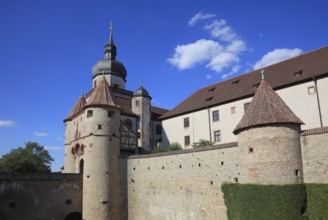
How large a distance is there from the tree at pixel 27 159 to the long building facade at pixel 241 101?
66.4 feet

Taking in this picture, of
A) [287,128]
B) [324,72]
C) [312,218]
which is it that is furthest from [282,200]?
[324,72]

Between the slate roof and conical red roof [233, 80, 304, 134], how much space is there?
32.8ft

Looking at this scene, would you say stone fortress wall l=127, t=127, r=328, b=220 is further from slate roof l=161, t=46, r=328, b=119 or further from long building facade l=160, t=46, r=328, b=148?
slate roof l=161, t=46, r=328, b=119

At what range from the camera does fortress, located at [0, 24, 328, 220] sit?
56.6ft

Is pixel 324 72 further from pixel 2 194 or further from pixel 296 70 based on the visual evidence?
pixel 2 194

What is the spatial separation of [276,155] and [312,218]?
3.74 m

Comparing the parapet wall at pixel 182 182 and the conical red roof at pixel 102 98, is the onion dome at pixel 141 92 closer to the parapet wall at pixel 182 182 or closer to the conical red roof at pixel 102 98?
the conical red roof at pixel 102 98

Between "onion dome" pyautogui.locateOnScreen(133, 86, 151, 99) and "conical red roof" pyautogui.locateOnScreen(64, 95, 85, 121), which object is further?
"onion dome" pyautogui.locateOnScreen(133, 86, 151, 99)

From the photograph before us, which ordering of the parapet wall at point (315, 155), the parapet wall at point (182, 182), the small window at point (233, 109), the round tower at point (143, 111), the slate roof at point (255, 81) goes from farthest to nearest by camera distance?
the round tower at point (143, 111)
the small window at point (233, 109)
the slate roof at point (255, 81)
the parapet wall at point (182, 182)
the parapet wall at point (315, 155)

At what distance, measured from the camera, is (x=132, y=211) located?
91.2ft

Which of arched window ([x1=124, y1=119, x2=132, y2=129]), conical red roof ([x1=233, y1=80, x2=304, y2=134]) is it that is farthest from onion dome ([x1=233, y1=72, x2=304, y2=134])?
arched window ([x1=124, y1=119, x2=132, y2=129])

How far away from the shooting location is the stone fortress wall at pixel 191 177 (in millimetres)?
16703

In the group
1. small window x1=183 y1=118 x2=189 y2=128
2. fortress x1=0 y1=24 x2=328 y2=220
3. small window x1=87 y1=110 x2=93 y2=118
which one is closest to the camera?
fortress x1=0 y1=24 x2=328 y2=220

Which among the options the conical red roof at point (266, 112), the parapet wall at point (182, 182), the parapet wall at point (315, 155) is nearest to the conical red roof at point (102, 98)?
the parapet wall at point (182, 182)
